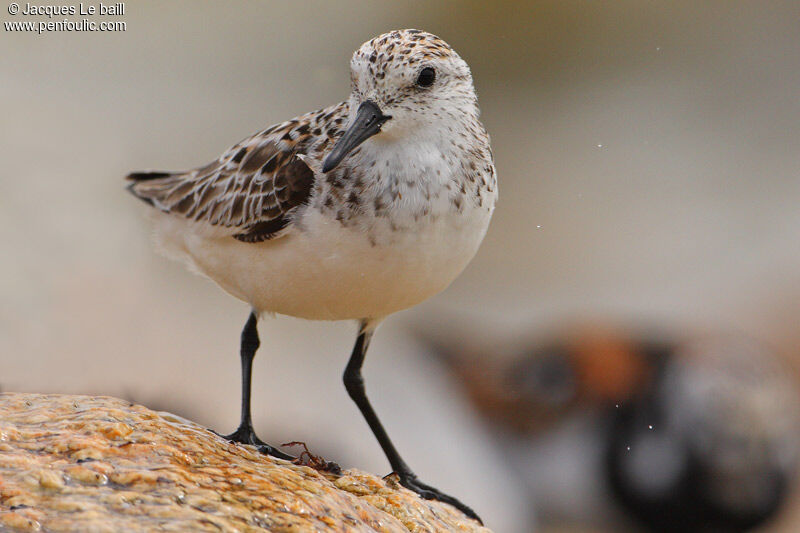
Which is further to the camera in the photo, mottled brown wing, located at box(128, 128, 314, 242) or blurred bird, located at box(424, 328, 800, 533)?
blurred bird, located at box(424, 328, 800, 533)

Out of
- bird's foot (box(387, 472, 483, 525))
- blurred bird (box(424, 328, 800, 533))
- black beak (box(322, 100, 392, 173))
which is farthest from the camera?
blurred bird (box(424, 328, 800, 533))

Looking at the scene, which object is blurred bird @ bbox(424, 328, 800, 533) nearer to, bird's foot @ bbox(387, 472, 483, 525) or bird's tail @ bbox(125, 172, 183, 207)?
bird's foot @ bbox(387, 472, 483, 525)

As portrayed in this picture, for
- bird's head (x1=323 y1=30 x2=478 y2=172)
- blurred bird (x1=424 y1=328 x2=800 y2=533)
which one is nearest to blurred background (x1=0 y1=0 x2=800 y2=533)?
blurred bird (x1=424 y1=328 x2=800 y2=533)

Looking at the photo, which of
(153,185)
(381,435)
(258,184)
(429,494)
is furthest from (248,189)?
(429,494)

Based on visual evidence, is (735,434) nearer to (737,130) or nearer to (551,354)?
(551,354)

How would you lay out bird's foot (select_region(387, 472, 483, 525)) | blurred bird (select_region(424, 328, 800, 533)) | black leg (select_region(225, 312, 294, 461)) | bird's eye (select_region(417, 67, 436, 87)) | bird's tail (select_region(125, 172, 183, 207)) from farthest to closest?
blurred bird (select_region(424, 328, 800, 533)), bird's tail (select_region(125, 172, 183, 207)), bird's foot (select_region(387, 472, 483, 525)), black leg (select_region(225, 312, 294, 461)), bird's eye (select_region(417, 67, 436, 87))

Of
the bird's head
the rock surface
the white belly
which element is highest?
the bird's head

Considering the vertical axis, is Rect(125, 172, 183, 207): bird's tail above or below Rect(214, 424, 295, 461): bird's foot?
above
